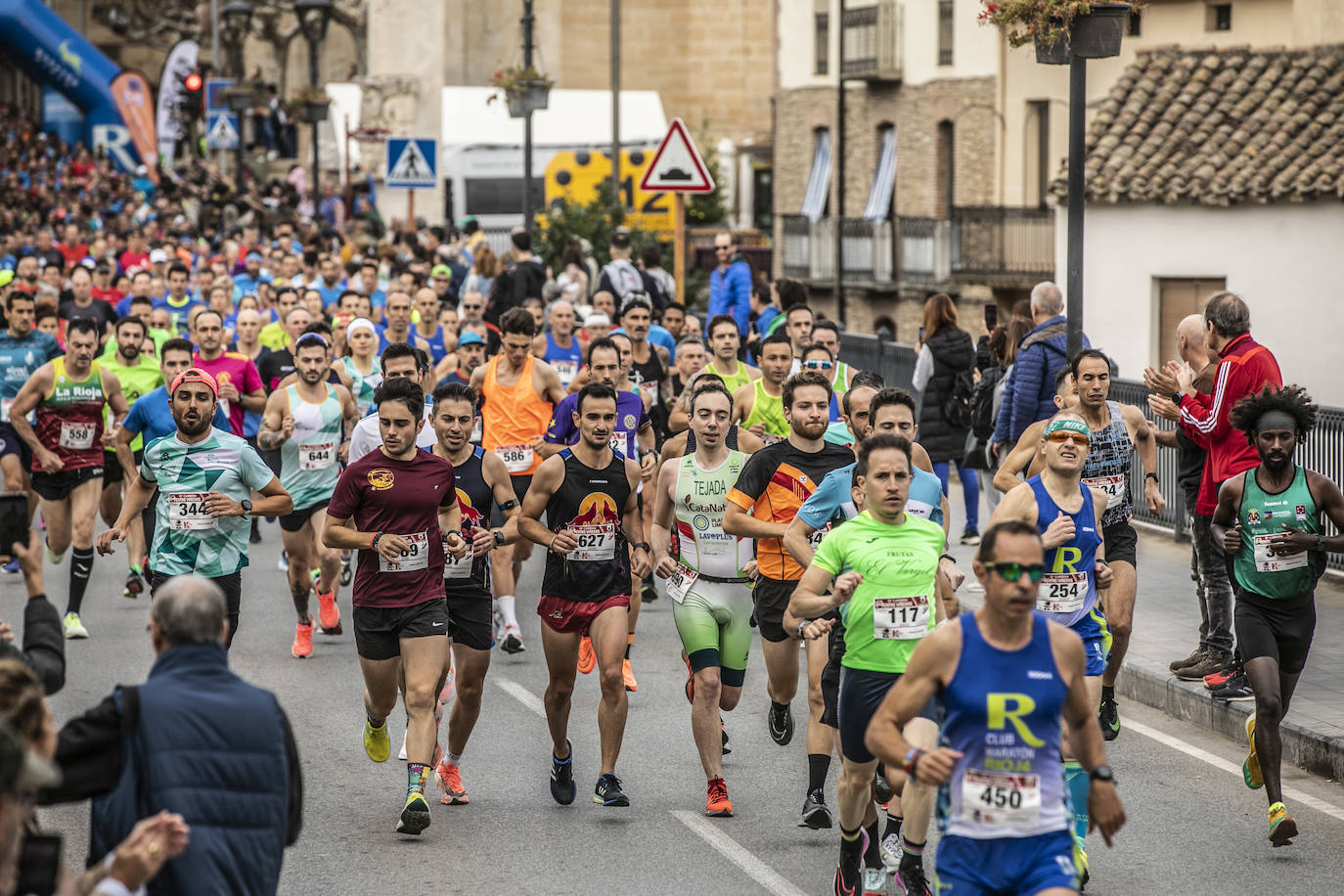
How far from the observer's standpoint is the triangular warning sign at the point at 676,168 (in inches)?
713

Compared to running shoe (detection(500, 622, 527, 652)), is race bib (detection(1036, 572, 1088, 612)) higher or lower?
higher

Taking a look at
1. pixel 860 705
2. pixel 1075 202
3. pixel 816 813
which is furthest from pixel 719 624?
pixel 1075 202

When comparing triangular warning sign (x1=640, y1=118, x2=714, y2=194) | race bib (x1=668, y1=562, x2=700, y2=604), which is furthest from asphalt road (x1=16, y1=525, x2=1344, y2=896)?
triangular warning sign (x1=640, y1=118, x2=714, y2=194)

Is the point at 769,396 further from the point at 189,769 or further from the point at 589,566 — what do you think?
the point at 189,769

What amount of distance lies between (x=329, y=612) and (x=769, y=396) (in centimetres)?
333

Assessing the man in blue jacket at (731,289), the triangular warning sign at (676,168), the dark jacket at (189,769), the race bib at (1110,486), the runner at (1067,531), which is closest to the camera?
the dark jacket at (189,769)

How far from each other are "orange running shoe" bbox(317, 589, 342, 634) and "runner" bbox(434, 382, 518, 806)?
3.73 metres

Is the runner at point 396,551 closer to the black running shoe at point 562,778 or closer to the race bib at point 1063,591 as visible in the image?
the black running shoe at point 562,778

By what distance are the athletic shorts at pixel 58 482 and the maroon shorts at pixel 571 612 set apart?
5.48 m

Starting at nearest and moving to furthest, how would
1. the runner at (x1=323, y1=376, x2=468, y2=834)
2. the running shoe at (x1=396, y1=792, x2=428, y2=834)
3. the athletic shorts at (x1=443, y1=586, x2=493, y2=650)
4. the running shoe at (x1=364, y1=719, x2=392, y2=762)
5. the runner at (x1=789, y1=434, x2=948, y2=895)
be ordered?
the runner at (x1=789, y1=434, x2=948, y2=895)
the running shoe at (x1=396, y1=792, x2=428, y2=834)
the runner at (x1=323, y1=376, x2=468, y2=834)
the running shoe at (x1=364, y1=719, x2=392, y2=762)
the athletic shorts at (x1=443, y1=586, x2=493, y2=650)

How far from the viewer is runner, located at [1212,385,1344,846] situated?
841cm

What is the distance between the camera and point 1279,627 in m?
8.48

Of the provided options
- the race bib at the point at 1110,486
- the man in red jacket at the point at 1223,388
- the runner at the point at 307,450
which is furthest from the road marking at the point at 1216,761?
the runner at the point at 307,450

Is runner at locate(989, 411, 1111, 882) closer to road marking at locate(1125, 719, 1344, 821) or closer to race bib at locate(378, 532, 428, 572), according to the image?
road marking at locate(1125, 719, 1344, 821)
